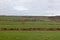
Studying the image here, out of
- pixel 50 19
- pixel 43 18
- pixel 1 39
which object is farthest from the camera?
pixel 43 18

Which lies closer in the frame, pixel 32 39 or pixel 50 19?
pixel 32 39

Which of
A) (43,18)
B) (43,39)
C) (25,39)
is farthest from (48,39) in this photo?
(43,18)

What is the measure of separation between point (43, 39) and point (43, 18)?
1383 inches

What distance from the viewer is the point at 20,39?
14.2m

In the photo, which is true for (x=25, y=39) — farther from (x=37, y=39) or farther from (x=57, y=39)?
(x=57, y=39)

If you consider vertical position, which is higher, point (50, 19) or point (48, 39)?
point (48, 39)

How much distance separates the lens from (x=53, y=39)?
1438cm

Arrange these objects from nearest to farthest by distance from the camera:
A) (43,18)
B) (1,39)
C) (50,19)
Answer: (1,39)
(50,19)
(43,18)

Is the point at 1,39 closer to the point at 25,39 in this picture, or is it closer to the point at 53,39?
the point at 25,39

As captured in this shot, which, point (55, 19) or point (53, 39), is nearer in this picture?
point (53, 39)

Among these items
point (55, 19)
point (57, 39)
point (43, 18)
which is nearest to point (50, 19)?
point (55, 19)

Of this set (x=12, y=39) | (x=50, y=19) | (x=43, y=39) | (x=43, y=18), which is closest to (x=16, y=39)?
(x=12, y=39)

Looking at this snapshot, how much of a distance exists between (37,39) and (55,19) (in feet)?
101

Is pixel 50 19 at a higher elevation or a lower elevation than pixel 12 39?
lower
